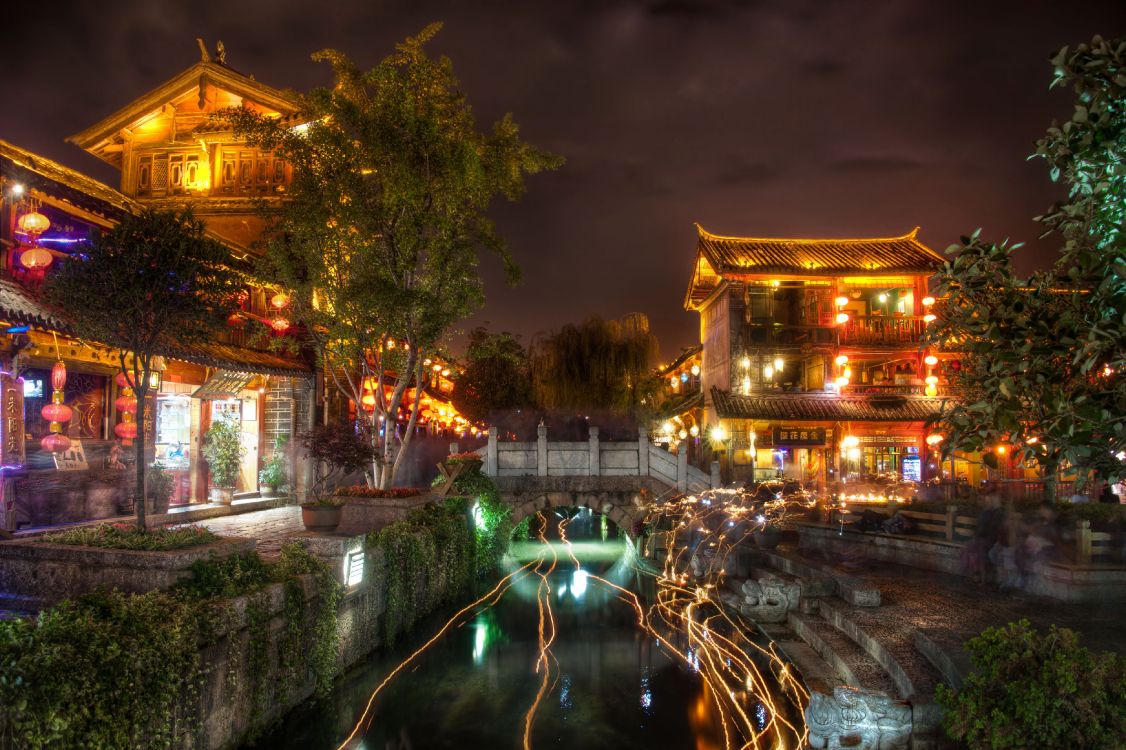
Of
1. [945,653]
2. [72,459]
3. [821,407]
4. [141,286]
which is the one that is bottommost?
[945,653]

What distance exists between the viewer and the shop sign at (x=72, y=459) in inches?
460

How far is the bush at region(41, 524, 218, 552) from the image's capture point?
664cm

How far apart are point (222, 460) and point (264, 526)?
2932mm

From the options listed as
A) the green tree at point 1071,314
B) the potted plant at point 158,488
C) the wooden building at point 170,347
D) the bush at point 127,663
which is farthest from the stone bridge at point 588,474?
the green tree at point 1071,314

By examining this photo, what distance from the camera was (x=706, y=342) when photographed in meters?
30.2

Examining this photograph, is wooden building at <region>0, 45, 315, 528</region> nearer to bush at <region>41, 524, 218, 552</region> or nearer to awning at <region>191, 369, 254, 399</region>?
awning at <region>191, 369, 254, 399</region>

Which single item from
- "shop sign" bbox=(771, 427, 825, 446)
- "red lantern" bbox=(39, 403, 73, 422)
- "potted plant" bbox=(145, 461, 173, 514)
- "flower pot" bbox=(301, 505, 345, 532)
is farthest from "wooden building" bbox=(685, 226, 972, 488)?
"red lantern" bbox=(39, 403, 73, 422)

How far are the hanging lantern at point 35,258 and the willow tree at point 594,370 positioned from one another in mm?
15370

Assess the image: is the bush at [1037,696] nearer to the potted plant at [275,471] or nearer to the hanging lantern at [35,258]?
the hanging lantern at [35,258]

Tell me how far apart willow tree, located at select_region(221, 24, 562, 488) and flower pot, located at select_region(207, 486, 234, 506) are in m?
3.68

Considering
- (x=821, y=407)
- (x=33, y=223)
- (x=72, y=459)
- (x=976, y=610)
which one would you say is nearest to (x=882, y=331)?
(x=821, y=407)

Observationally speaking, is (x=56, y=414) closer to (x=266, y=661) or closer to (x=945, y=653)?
(x=266, y=661)

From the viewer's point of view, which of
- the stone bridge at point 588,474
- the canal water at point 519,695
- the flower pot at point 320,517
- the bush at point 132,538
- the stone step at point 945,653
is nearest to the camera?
the bush at point 132,538

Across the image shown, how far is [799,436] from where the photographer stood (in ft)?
82.1
